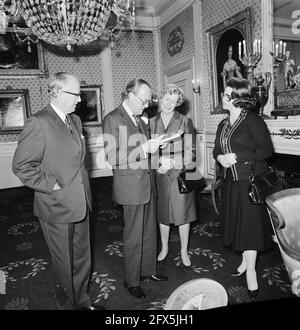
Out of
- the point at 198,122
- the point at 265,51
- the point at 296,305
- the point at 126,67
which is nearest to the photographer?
the point at 296,305

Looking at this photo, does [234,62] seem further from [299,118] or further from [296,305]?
[296,305]

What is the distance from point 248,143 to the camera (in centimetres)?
238

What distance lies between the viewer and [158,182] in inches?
116

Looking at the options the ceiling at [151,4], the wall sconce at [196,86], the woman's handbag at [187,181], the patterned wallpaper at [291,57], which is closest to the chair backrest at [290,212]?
the woman's handbag at [187,181]

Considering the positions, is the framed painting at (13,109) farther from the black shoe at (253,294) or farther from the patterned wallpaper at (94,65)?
the black shoe at (253,294)

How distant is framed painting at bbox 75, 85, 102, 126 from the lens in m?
7.79

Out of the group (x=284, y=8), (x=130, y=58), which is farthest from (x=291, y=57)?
(x=130, y=58)

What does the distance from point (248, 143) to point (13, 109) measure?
6413 millimetres

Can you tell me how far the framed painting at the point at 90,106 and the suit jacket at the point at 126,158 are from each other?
5717 mm

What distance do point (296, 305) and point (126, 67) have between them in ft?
23.6

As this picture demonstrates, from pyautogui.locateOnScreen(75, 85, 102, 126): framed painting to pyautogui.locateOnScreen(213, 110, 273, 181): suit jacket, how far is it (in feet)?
19.4

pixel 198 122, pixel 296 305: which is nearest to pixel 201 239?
pixel 296 305

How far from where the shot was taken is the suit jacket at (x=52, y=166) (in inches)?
73.9

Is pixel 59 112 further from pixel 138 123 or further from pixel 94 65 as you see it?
pixel 94 65
